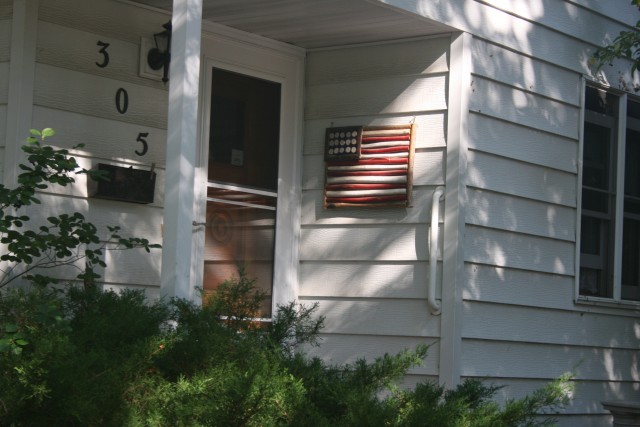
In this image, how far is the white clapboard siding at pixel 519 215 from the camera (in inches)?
268

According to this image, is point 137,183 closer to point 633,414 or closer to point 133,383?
point 133,383

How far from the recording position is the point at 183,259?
17.1 feet

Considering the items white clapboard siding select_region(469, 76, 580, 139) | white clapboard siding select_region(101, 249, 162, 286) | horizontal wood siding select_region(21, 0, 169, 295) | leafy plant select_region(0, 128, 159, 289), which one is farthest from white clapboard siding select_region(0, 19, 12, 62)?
white clapboard siding select_region(469, 76, 580, 139)

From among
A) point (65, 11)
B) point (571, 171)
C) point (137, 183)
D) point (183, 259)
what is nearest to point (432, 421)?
point (183, 259)

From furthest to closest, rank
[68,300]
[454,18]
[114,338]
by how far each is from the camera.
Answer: [454,18]
[68,300]
[114,338]

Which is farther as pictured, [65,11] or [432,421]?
[65,11]

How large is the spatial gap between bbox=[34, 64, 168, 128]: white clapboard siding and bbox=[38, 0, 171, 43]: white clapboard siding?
26 centimetres

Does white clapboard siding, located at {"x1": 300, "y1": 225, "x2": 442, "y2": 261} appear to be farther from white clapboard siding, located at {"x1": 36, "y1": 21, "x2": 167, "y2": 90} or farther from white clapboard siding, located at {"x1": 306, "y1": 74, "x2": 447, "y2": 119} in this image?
white clapboard siding, located at {"x1": 36, "y1": 21, "x2": 167, "y2": 90}

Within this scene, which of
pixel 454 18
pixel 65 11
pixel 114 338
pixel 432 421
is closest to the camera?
pixel 432 421

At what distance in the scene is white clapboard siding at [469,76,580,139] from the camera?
270 inches

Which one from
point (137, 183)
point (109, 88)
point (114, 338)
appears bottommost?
point (114, 338)

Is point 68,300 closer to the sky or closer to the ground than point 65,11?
closer to the ground

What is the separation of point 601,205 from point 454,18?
207 centimetres

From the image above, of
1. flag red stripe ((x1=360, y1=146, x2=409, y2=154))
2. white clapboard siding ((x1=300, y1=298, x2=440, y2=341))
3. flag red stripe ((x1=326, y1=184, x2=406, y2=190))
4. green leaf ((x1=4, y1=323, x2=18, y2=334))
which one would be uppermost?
flag red stripe ((x1=360, y1=146, x2=409, y2=154))
